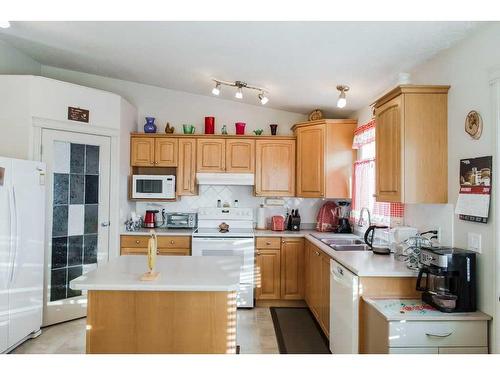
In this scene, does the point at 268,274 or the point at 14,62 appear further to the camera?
the point at 268,274

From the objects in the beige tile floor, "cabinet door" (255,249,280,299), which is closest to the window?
"cabinet door" (255,249,280,299)

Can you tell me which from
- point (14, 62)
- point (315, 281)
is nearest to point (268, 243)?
point (315, 281)

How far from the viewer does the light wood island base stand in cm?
200

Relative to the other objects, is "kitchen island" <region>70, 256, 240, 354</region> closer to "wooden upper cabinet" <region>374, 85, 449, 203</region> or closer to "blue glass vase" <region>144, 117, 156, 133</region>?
"wooden upper cabinet" <region>374, 85, 449, 203</region>

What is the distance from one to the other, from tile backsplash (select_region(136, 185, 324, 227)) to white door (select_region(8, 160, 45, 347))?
1514 mm

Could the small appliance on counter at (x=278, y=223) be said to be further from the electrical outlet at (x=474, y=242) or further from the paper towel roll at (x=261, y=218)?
the electrical outlet at (x=474, y=242)

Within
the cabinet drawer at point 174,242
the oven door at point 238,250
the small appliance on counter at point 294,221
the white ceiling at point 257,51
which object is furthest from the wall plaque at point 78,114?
the small appliance on counter at point 294,221

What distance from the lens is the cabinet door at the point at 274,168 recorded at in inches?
176

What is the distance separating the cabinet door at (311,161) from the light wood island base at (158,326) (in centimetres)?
247

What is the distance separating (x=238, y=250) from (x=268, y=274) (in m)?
0.46

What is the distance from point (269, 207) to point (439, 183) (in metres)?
2.53

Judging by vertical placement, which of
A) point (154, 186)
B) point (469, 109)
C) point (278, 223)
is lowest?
point (278, 223)

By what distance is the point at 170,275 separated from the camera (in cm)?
210

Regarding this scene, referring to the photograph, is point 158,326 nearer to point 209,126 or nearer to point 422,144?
point 422,144
